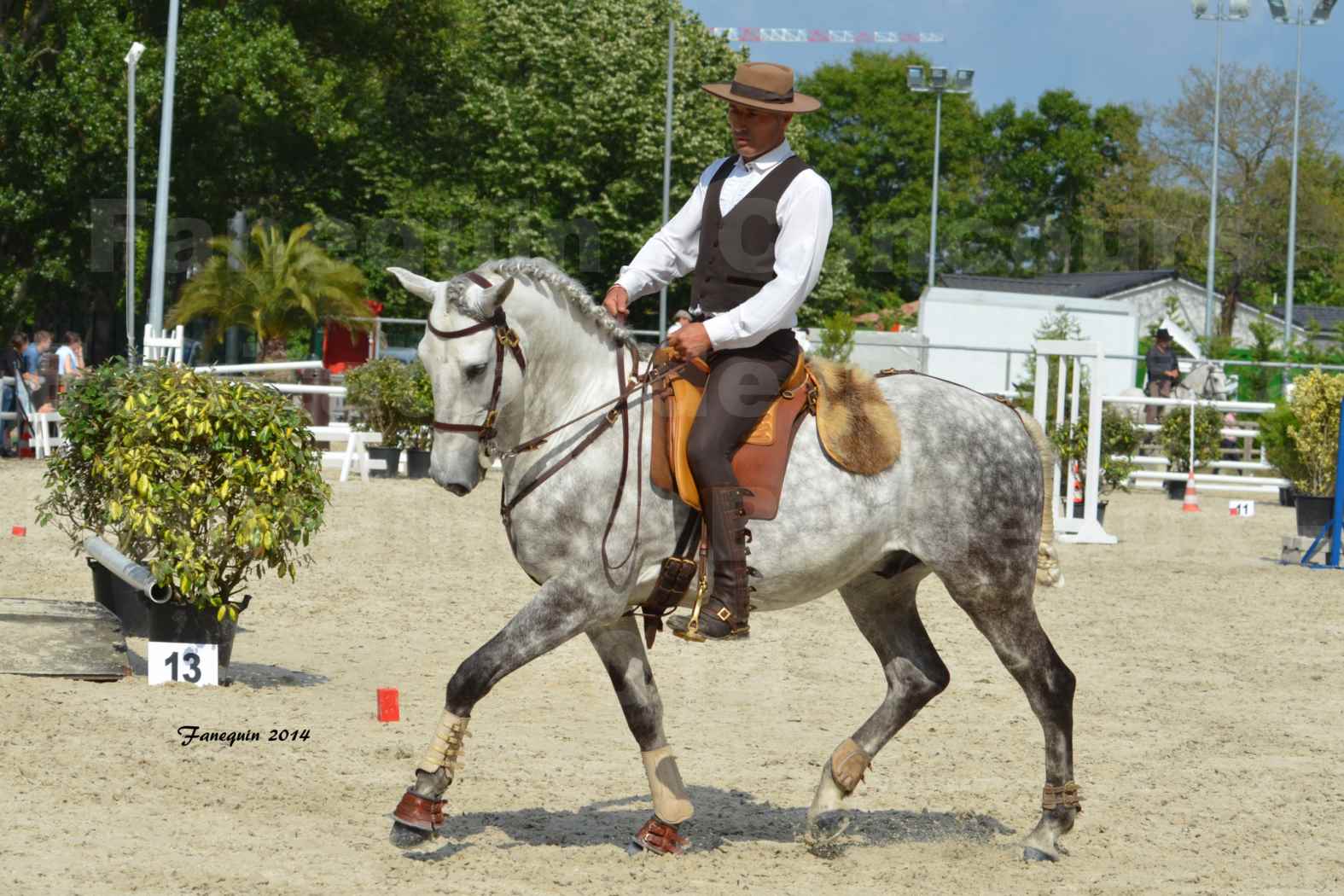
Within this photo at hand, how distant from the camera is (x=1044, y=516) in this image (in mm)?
6438

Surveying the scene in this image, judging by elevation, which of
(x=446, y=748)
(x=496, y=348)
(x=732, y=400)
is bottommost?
(x=446, y=748)

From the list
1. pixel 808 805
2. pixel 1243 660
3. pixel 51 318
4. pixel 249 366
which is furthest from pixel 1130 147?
pixel 808 805

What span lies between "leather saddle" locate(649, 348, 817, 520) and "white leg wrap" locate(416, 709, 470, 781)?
1.08 meters

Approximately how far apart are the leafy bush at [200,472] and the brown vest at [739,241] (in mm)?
3061

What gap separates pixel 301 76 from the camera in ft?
119

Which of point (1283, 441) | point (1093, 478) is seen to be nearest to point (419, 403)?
point (1093, 478)

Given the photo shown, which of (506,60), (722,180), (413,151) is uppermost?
(506,60)

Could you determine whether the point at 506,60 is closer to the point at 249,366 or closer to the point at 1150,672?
the point at 249,366

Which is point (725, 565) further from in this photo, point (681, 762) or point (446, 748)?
point (681, 762)

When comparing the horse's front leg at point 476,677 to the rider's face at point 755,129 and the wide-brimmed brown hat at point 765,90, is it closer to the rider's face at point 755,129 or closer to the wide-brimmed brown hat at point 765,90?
the rider's face at point 755,129

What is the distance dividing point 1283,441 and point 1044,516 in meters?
13.9

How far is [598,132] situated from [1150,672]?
33516 mm

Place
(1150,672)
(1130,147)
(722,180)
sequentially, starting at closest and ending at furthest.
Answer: (722,180) → (1150,672) → (1130,147)

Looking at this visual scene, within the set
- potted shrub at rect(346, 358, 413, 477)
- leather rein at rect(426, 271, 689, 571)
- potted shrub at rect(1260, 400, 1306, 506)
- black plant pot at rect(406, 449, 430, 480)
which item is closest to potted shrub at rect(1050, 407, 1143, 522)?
potted shrub at rect(1260, 400, 1306, 506)
